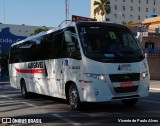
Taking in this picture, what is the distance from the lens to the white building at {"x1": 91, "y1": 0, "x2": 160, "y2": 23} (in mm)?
121375

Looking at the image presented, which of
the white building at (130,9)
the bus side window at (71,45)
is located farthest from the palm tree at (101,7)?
the bus side window at (71,45)

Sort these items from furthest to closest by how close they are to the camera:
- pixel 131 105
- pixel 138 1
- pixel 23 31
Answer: pixel 138 1
pixel 23 31
pixel 131 105

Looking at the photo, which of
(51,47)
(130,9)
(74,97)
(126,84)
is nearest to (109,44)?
(126,84)

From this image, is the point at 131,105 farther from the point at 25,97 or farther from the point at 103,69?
the point at 25,97

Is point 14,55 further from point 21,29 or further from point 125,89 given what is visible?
point 21,29

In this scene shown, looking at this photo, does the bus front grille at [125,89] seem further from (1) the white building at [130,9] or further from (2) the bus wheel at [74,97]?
(1) the white building at [130,9]

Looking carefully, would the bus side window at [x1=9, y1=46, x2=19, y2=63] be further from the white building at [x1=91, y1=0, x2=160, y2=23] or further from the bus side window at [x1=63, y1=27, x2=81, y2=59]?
the white building at [x1=91, y1=0, x2=160, y2=23]

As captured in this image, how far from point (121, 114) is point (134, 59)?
1769mm

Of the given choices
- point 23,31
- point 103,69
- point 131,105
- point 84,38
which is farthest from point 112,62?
point 23,31

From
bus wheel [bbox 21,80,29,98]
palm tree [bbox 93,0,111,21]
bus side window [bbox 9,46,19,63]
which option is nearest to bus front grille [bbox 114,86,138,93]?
bus wheel [bbox 21,80,29,98]

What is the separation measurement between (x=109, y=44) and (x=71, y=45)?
4.10 feet

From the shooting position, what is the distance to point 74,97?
39.5 feet

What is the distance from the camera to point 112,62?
1131cm

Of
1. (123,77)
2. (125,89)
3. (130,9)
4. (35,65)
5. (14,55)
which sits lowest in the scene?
(125,89)
